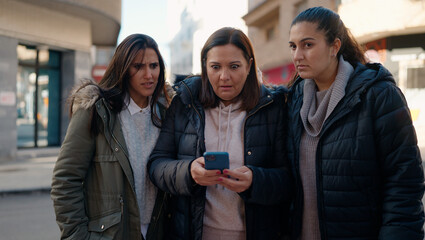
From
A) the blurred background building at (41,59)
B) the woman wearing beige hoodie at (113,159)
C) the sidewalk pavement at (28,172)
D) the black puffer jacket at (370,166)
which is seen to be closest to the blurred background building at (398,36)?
the blurred background building at (41,59)

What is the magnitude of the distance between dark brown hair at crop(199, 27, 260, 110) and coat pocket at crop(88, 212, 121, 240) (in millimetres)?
939

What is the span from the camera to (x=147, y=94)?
2.56 metres

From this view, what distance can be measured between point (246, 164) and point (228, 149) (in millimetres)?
155

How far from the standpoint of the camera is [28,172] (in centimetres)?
904

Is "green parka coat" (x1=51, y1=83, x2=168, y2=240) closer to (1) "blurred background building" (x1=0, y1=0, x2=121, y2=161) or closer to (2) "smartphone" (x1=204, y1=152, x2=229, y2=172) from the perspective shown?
(2) "smartphone" (x1=204, y1=152, x2=229, y2=172)

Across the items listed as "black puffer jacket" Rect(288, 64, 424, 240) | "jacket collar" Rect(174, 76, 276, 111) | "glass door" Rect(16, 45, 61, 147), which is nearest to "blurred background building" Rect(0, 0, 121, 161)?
"glass door" Rect(16, 45, 61, 147)

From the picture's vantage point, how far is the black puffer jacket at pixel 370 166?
182 centimetres

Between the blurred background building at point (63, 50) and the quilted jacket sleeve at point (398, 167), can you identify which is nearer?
the quilted jacket sleeve at point (398, 167)

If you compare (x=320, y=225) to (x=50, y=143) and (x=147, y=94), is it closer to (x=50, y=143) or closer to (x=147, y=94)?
(x=147, y=94)

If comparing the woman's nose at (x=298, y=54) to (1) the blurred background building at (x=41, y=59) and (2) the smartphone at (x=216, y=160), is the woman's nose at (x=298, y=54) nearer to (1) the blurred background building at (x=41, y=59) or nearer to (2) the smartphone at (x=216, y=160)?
(2) the smartphone at (x=216, y=160)

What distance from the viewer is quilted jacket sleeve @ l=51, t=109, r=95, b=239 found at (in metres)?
2.18

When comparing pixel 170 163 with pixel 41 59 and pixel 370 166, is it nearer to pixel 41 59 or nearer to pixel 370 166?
pixel 370 166

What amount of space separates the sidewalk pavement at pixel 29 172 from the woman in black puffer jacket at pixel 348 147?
6.65 meters

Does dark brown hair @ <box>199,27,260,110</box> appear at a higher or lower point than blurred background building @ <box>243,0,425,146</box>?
lower
